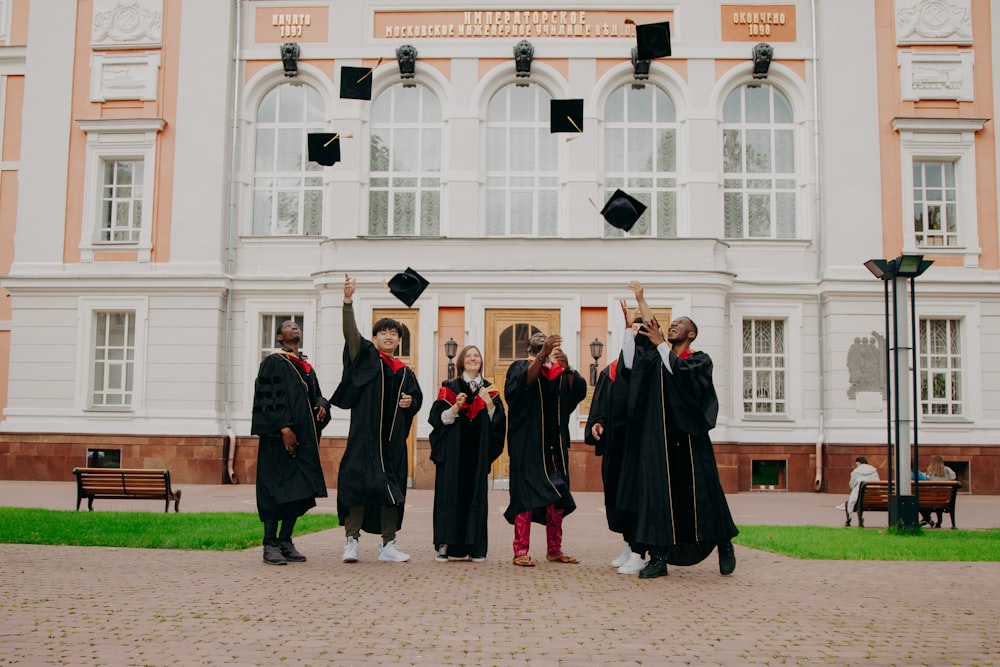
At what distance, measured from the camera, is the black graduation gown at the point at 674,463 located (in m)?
8.65

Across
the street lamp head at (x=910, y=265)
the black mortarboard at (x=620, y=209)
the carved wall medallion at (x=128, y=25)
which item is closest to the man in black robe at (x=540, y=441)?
the black mortarboard at (x=620, y=209)

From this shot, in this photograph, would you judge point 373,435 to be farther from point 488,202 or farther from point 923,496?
point 488,202

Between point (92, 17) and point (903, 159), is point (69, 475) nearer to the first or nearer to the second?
point (92, 17)

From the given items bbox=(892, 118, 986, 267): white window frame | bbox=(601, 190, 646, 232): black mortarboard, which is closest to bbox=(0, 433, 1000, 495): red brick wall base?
bbox=(892, 118, 986, 267): white window frame

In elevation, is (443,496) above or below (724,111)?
below

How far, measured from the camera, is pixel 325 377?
22.5 metres

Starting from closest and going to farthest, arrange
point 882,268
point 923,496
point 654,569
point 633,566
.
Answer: point 654,569, point 633,566, point 882,268, point 923,496

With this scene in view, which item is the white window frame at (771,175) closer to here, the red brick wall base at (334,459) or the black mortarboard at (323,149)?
the red brick wall base at (334,459)

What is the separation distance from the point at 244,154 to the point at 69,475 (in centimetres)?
855

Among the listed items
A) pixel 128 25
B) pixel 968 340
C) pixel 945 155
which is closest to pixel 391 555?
pixel 968 340

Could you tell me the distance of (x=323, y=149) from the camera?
22906 millimetres

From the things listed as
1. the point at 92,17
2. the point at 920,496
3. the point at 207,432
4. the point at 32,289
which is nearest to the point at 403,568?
the point at 920,496

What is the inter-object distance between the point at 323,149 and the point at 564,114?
590 cm

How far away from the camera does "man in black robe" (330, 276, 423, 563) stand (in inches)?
377
